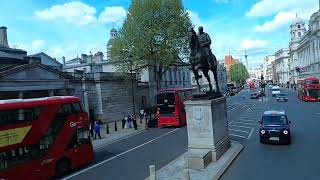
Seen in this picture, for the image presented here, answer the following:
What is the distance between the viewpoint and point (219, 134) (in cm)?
1998

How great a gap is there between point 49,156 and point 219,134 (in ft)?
26.0

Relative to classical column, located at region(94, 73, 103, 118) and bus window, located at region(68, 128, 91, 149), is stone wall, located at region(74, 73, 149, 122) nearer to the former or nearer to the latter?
classical column, located at region(94, 73, 103, 118)

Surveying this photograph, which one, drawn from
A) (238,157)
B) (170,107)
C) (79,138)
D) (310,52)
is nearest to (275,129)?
(238,157)

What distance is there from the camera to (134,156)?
22.2 metres

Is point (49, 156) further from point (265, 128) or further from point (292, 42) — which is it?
point (292, 42)

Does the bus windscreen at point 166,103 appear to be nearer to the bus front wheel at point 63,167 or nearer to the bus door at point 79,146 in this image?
the bus door at point 79,146

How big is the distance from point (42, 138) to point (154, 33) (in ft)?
91.1

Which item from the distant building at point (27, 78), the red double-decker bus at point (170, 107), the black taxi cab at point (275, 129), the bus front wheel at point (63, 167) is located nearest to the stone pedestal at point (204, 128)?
the black taxi cab at point (275, 129)

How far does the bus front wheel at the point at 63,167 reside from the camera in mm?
18917

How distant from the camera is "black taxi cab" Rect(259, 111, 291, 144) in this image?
865 inches

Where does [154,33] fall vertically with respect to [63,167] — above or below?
above

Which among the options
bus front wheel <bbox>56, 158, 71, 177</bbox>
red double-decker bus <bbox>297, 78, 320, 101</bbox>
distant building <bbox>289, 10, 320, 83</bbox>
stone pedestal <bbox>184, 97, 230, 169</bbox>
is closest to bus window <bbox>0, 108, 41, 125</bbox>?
bus front wheel <bbox>56, 158, 71, 177</bbox>

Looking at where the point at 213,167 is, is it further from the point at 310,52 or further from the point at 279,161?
the point at 310,52

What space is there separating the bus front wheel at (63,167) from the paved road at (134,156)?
421 mm
